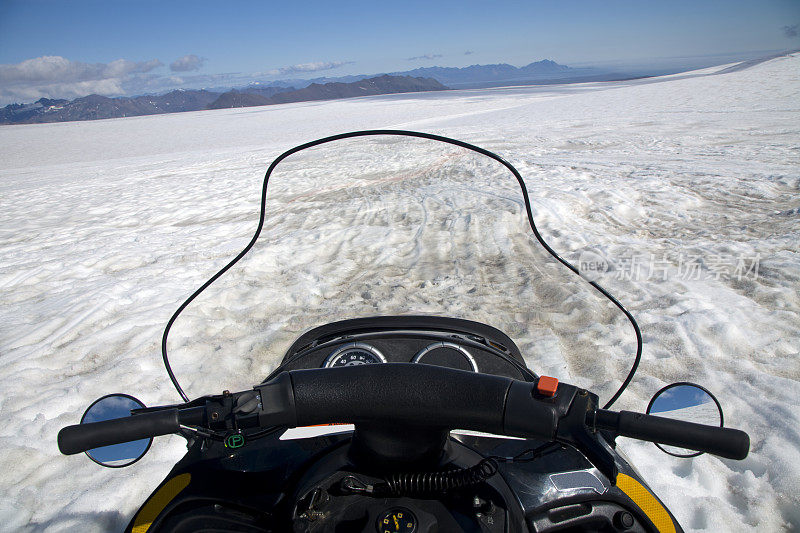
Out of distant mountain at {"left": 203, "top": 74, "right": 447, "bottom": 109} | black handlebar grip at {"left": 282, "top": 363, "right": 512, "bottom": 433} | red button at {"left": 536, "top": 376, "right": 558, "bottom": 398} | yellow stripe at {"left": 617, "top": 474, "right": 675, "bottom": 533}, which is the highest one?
distant mountain at {"left": 203, "top": 74, "right": 447, "bottom": 109}

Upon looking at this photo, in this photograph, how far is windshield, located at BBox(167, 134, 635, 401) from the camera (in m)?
1.62

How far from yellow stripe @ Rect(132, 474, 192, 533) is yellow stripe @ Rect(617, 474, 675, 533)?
98 cm

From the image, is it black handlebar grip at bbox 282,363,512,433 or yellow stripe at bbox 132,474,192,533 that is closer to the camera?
black handlebar grip at bbox 282,363,512,433

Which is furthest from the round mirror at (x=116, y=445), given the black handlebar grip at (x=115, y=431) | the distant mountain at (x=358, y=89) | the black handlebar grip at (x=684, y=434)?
the distant mountain at (x=358, y=89)

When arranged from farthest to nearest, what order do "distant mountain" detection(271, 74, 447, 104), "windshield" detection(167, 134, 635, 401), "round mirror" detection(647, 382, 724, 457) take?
"distant mountain" detection(271, 74, 447, 104)
"windshield" detection(167, 134, 635, 401)
"round mirror" detection(647, 382, 724, 457)

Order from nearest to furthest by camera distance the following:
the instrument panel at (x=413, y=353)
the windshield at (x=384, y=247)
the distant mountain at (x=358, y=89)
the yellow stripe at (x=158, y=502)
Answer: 1. the yellow stripe at (x=158, y=502)
2. the instrument panel at (x=413, y=353)
3. the windshield at (x=384, y=247)
4. the distant mountain at (x=358, y=89)

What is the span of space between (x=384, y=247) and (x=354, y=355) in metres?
0.48

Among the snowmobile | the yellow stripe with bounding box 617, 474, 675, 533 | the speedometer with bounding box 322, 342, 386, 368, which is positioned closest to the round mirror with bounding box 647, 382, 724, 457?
the snowmobile

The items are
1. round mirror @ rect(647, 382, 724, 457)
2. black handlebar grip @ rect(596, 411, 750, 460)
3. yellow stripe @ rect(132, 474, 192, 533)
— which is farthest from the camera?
round mirror @ rect(647, 382, 724, 457)

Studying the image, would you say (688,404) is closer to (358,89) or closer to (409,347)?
(409,347)

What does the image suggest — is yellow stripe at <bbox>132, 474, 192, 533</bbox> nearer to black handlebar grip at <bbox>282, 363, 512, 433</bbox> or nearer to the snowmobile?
the snowmobile

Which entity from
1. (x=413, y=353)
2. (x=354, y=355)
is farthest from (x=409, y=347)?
(x=354, y=355)

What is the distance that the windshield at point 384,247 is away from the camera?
5.33 feet

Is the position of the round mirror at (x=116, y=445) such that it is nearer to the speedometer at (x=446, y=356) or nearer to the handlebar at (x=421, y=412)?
the handlebar at (x=421, y=412)
